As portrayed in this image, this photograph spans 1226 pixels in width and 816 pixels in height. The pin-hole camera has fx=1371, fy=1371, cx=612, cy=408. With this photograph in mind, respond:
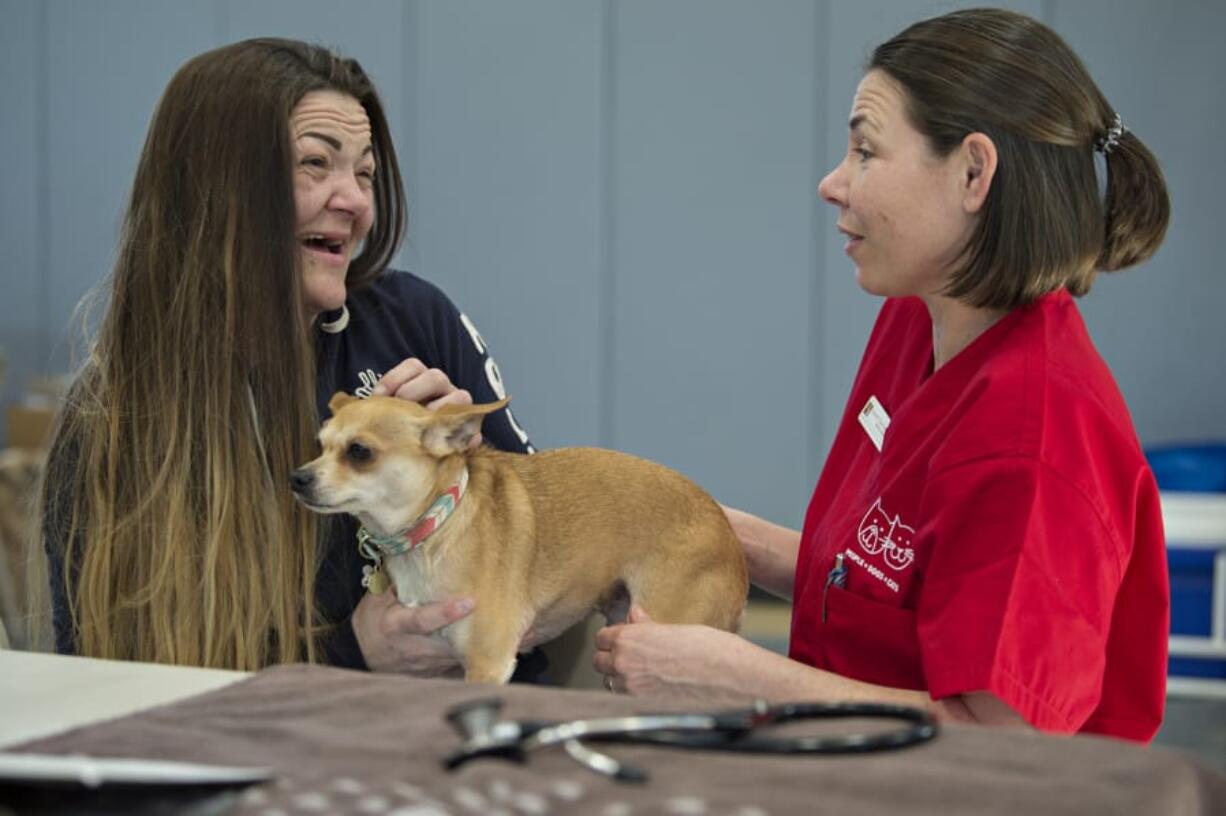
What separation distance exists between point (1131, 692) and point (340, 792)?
3.04ft

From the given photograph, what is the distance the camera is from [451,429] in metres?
1.68

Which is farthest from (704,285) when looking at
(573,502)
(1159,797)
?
(1159,797)

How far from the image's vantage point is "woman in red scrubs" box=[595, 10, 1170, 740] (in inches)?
47.3

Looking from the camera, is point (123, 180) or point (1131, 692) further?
point (123, 180)

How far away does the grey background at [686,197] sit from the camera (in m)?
4.53

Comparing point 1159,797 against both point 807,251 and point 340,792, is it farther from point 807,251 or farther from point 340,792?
point 807,251

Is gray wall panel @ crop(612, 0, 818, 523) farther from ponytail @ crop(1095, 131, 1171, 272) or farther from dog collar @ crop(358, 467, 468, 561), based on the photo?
ponytail @ crop(1095, 131, 1171, 272)

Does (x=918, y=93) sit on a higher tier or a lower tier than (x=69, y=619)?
higher

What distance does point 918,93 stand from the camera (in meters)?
1.41

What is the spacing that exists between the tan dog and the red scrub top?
0.30m

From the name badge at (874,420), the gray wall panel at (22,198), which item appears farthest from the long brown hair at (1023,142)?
the gray wall panel at (22,198)

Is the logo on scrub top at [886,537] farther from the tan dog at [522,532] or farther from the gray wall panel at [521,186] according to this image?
the gray wall panel at [521,186]

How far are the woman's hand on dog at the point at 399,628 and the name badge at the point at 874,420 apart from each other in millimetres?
527

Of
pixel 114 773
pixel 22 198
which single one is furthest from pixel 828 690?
pixel 22 198
